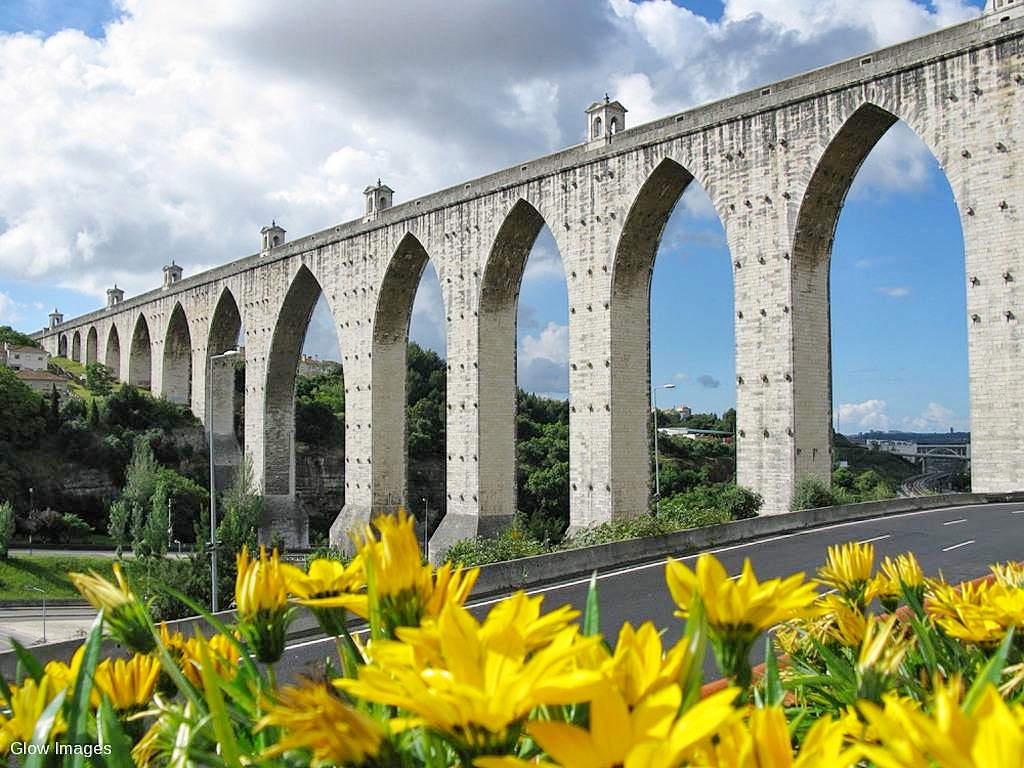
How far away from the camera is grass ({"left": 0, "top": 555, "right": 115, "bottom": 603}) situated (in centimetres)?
3072

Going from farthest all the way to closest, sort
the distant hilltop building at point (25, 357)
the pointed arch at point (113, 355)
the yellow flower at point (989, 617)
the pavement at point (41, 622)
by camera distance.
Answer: the distant hilltop building at point (25, 357)
the pointed arch at point (113, 355)
the pavement at point (41, 622)
the yellow flower at point (989, 617)

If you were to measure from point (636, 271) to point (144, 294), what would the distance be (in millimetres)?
37659

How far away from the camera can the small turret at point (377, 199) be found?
1348 inches

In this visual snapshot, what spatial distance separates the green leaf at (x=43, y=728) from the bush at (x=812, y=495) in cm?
2033

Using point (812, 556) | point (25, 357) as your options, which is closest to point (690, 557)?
point (812, 556)

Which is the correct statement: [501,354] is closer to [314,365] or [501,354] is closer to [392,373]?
[392,373]

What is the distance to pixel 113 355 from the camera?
60156 millimetres

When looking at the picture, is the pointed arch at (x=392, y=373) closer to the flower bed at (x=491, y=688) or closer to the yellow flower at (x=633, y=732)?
the flower bed at (x=491, y=688)

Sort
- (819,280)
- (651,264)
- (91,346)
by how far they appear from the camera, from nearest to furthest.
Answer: (819,280)
(651,264)
(91,346)

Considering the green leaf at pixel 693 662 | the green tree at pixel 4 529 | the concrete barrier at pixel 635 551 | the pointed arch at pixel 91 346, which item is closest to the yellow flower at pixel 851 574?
the green leaf at pixel 693 662

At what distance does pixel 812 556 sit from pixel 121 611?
13.6m

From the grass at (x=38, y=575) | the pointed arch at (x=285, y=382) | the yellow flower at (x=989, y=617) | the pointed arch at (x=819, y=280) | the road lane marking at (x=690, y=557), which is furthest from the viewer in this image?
the pointed arch at (x=285, y=382)

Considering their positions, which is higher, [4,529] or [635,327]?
[635,327]

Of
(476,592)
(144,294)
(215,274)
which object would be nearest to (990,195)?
(476,592)
